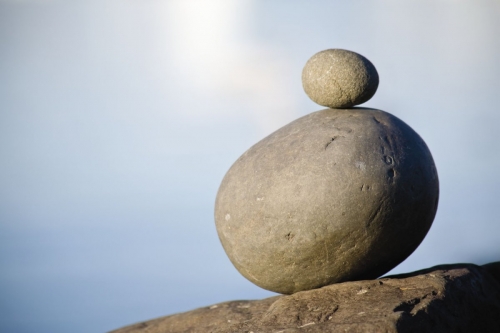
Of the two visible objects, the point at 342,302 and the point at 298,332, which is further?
the point at 342,302

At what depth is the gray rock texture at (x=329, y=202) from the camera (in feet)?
22.0

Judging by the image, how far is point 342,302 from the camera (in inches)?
264

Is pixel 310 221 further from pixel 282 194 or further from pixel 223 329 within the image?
pixel 223 329

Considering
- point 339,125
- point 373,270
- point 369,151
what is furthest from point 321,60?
point 373,270

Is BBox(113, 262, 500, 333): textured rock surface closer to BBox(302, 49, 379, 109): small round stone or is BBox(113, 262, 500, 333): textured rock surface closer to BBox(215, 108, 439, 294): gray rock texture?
BBox(215, 108, 439, 294): gray rock texture

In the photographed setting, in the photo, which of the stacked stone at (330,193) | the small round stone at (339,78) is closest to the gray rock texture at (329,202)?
the stacked stone at (330,193)

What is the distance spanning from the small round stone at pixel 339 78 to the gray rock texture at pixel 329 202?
0.21m

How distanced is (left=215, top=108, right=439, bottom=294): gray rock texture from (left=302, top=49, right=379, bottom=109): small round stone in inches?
8.2

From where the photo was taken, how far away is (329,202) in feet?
21.9

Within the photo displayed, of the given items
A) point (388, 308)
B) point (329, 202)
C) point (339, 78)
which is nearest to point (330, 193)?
point (329, 202)

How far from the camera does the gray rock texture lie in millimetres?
6711

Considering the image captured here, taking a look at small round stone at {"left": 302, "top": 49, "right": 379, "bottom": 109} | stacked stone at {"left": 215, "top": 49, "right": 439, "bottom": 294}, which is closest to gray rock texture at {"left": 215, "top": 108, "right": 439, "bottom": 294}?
stacked stone at {"left": 215, "top": 49, "right": 439, "bottom": 294}

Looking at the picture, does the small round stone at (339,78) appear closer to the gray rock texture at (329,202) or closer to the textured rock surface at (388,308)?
the gray rock texture at (329,202)

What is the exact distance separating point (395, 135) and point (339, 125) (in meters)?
0.61
